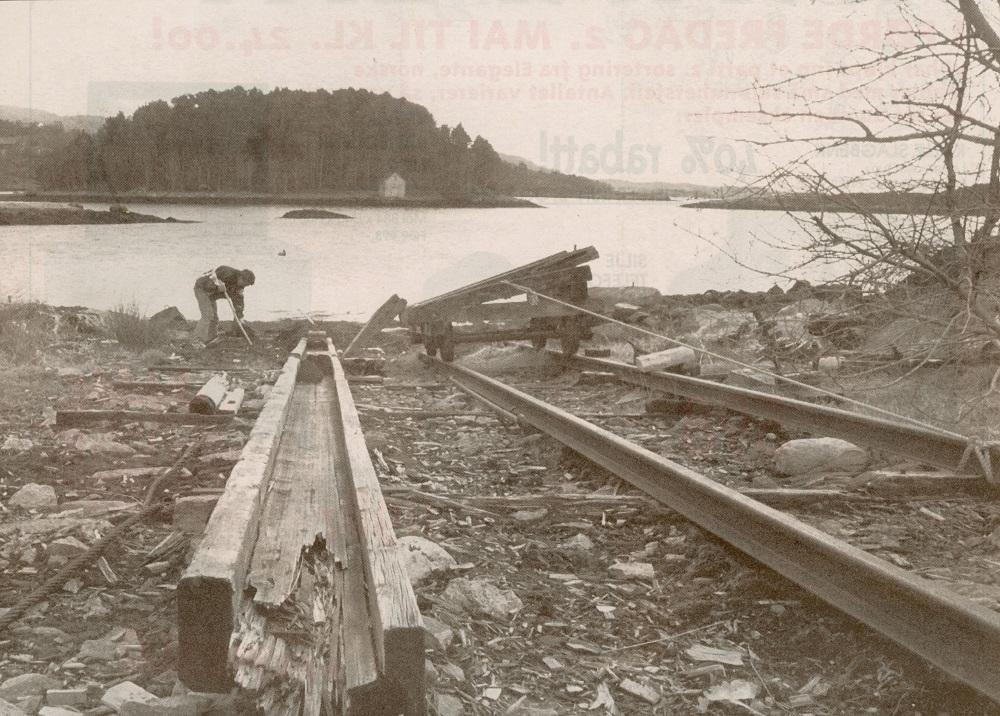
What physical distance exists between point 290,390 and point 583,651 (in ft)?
13.9

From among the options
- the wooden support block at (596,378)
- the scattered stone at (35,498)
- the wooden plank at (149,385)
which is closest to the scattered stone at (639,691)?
the scattered stone at (35,498)

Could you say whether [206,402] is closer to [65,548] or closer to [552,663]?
[65,548]

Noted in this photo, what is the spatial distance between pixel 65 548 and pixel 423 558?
1596 mm

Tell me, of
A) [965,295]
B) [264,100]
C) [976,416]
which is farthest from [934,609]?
[264,100]

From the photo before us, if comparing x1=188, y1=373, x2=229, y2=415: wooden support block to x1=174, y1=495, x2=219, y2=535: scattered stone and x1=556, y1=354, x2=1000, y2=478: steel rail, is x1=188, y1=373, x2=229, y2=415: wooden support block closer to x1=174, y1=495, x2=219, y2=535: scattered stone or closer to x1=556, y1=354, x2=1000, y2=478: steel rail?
x1=174, y1=495, x2=219, y2=535: scattered stone

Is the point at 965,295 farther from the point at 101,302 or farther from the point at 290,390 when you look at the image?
the point at 101,302

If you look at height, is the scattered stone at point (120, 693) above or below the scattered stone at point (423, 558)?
above

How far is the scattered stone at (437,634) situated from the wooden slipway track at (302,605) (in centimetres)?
39

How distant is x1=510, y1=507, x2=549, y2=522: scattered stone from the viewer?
4.61 m

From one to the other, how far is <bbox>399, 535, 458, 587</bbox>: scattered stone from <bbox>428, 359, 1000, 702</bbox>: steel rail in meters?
1.23

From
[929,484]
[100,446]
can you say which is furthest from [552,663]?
[100,446]

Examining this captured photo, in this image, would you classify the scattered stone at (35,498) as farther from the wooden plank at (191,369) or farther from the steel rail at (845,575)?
the wooden plank at (191,369)

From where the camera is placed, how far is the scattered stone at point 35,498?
4625mm

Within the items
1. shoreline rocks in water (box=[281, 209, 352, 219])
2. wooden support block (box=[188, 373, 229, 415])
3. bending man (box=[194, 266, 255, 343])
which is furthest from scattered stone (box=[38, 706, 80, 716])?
shoreline rocks in water (box=[281, 209, 352, 219])
